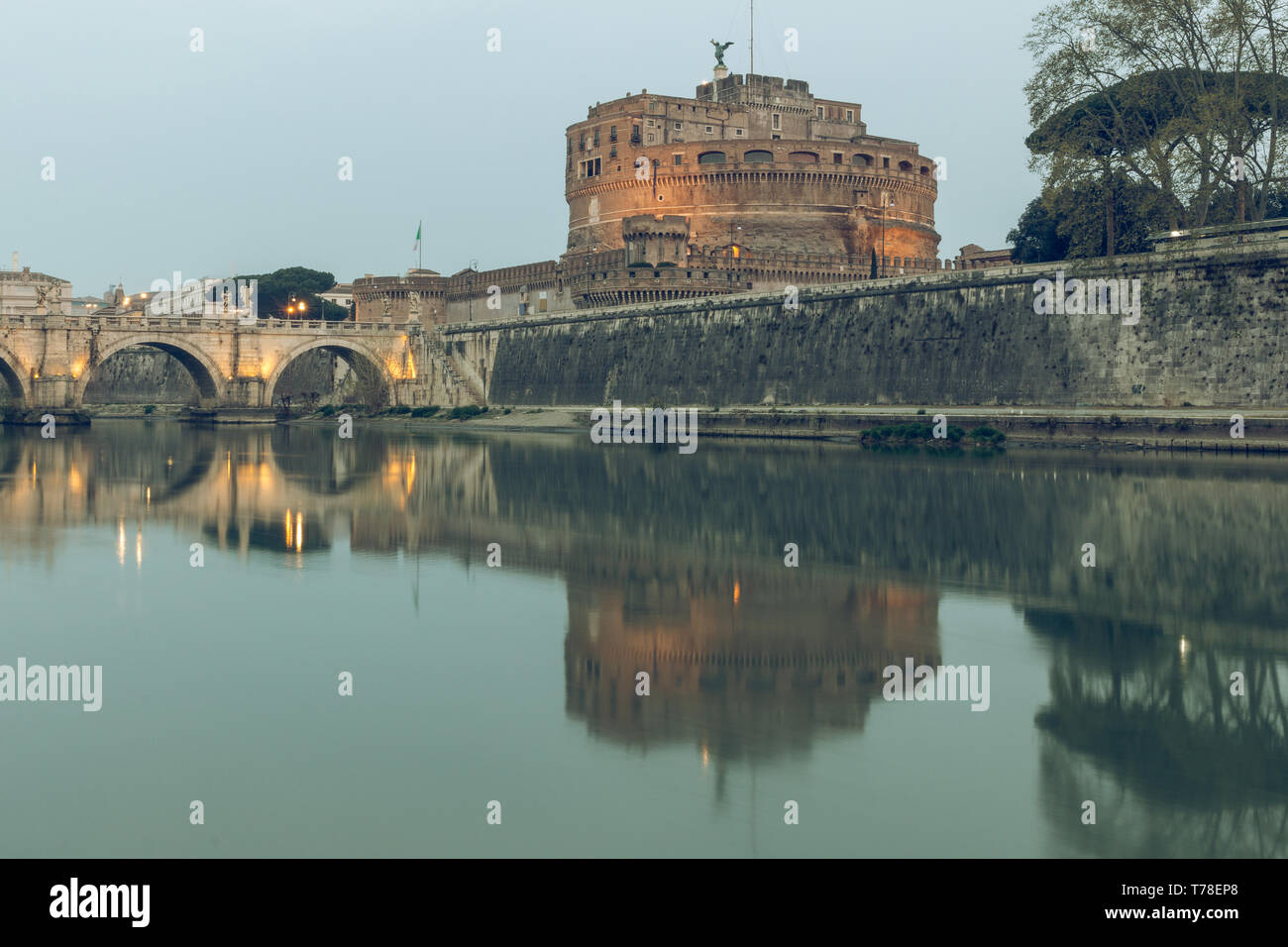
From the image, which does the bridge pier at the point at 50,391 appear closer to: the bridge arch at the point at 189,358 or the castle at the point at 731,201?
the bridge arch at the point at 189,358

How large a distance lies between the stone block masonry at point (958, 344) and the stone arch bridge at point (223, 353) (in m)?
14.4

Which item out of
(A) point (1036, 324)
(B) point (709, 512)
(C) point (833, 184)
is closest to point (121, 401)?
(C) point (833, 184)

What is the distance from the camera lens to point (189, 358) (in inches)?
2744

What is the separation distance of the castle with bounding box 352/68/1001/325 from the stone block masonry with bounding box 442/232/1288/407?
857cm

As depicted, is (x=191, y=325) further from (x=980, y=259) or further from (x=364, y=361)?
(x=980, y=259)

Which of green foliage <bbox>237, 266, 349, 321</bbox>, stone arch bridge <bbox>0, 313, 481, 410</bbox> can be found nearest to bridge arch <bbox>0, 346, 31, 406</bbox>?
stone arch bridge <bbox>0, 313, 481, 410</bbox>

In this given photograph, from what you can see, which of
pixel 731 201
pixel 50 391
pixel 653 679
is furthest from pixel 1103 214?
pixel 50 391

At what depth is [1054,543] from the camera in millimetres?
17547

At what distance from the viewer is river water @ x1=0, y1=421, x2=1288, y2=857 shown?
7.20 metres

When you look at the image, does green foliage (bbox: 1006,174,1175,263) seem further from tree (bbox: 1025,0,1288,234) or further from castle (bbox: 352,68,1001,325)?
castle (bbox: 352,68,1001,325)

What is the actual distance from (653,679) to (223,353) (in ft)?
210

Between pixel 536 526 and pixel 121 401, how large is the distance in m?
86.8

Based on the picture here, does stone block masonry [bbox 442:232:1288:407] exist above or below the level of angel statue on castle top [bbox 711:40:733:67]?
below

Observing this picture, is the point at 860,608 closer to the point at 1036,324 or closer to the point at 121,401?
the point at 1036,324
